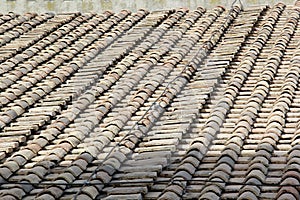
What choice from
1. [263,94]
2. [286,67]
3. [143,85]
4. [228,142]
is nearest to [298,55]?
[286,67]

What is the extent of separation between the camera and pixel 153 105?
838 centimetres

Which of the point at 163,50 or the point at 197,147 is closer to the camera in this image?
the point at 197,147

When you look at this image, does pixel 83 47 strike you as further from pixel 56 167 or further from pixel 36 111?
pixel 56 167

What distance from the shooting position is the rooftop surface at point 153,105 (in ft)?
21.6

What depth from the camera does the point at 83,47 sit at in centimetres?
1095

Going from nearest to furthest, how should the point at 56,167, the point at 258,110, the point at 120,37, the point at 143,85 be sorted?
the point at 56,167 < the point at 258,110 < the point at 143,85 < the point at 120,37

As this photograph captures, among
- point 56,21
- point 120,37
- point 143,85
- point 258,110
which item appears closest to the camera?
point 258,110

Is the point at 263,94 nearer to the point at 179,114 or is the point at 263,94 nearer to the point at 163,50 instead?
the point at 179,114

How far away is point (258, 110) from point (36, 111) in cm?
260

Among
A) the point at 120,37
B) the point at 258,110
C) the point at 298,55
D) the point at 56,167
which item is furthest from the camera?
the point at 120,37

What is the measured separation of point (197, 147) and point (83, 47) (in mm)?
4247

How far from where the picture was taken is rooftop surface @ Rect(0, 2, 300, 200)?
6.59 metres

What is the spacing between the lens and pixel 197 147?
718 centimetres

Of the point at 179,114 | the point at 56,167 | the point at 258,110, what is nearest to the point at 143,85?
the point at 179,114
